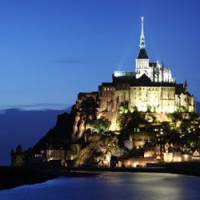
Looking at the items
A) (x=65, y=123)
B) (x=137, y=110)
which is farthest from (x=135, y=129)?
(x=65, y=123)

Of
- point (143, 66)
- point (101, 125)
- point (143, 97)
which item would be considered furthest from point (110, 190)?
point (143, 66)

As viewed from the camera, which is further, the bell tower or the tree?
the bell tower

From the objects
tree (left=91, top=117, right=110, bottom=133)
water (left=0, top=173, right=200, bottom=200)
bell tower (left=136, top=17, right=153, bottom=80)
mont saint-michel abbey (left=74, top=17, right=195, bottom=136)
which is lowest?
water (left=0, top=173, right=200, bottom=200)

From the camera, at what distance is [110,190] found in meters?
74.6

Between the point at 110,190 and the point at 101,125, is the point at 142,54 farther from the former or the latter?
the point at 110,190

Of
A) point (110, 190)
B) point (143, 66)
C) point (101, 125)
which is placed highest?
point (143, 66)

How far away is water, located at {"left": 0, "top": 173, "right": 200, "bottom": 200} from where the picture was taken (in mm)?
66625

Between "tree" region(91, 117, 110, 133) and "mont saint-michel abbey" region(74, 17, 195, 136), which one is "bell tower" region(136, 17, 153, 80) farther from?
"tree" region(91, 117, 110, 133)

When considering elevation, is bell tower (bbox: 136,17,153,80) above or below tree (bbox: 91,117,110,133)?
above

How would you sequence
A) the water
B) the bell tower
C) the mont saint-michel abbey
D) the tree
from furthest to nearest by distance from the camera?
the bell tower
the mont saint-michel abbey
the tree
the water

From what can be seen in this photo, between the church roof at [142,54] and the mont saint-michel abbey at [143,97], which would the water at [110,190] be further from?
the church roof at [142,54]

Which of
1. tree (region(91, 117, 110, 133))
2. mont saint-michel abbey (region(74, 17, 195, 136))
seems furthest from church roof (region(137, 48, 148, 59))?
tree (region(91, 117, 110, 133))

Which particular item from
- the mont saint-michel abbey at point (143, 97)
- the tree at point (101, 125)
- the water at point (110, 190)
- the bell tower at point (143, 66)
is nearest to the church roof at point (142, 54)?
the bell tower at point (143, 66)

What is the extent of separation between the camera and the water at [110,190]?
219 feet
